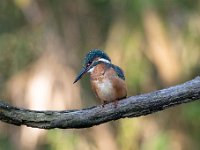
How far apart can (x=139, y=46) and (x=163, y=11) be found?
0.50 m

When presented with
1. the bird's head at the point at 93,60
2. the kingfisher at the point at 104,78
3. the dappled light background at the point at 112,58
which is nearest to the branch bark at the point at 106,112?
the kingfisher at the point at 104,78

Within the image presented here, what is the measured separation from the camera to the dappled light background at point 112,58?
872 cm

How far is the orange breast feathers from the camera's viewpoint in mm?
4481

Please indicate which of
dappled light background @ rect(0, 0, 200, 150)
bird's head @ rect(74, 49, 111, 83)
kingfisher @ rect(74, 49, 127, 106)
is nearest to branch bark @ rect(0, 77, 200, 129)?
kingfisher @ rect(74, 49, 127, 106)

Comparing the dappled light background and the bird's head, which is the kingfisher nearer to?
the bird's head

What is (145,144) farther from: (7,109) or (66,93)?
(7,109)

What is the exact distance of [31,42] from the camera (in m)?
9.66

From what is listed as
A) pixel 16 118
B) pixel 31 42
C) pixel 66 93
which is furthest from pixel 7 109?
pixel 31 42

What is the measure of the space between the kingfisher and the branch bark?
0.16 m

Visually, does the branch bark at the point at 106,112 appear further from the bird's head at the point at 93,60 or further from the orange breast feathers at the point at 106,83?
the bird's head at the point at 93,60

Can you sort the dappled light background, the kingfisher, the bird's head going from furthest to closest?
the dappled light background < the bird's head < the kingfisher

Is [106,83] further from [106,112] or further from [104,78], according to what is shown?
[106,112]

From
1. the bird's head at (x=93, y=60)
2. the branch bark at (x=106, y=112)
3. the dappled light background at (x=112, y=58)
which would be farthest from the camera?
the dappled light background at (x=112, y=58)

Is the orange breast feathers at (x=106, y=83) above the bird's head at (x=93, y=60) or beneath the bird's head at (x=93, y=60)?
beneath
